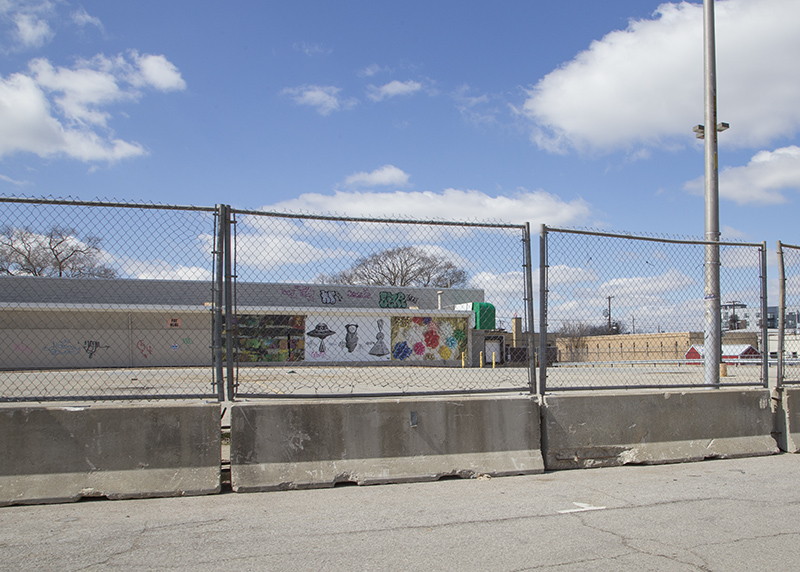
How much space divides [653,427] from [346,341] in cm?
2841

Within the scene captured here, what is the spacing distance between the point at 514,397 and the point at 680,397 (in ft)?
6.91

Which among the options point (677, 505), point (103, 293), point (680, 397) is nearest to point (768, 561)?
point (677, 505)

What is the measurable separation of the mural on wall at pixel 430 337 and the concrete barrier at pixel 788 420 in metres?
27.3

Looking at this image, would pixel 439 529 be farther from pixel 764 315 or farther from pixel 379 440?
pixel 764 315

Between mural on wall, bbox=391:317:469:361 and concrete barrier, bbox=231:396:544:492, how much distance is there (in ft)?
92.2

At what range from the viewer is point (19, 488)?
5.14 meters

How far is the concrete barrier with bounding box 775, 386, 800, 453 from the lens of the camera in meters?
7.49

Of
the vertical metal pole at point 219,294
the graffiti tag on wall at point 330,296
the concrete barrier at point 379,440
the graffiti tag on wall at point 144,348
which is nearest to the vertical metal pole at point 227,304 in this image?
the vertical metal pole at point 219,294

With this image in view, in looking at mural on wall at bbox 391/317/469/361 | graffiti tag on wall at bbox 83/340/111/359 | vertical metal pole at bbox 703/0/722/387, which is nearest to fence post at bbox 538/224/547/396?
vertical metal pole at bbox 703/0/722/387

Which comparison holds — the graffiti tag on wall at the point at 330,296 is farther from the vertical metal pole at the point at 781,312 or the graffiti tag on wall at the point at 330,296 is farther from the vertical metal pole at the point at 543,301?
the vertical metal pole at the point at 543,301

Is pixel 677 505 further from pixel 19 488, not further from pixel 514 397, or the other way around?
pixel 19 488

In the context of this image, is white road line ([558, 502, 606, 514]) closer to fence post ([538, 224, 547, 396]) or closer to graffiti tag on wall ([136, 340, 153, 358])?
fence post ([538, 224, 547, 396])

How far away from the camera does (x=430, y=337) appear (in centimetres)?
3575

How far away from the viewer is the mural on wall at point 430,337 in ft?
114
